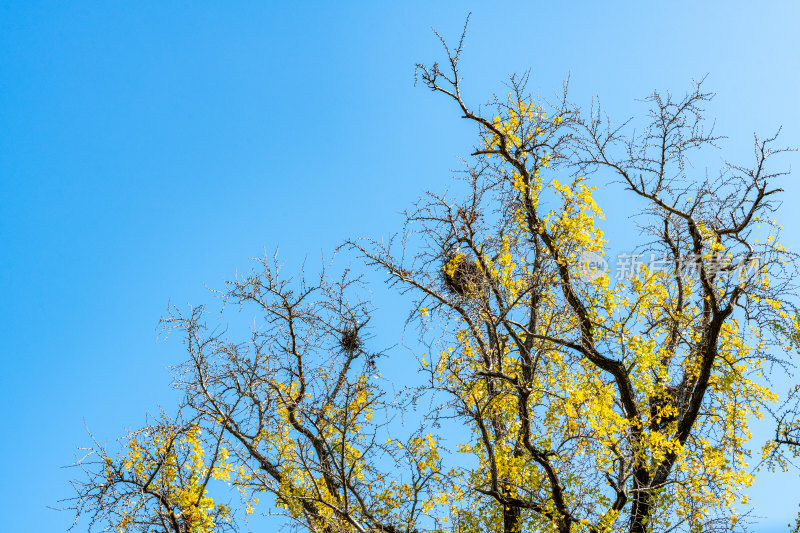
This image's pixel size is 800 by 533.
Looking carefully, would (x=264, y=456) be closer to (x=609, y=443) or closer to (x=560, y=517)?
(x=560, y=517)

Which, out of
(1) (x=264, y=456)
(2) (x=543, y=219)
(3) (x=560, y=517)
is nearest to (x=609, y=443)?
(3) (x=560, y=517)

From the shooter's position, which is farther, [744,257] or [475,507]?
[475,507]

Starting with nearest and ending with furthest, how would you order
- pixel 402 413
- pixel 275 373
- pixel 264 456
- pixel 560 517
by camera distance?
pixel 402 413
pixel 560 517
pixel 275 373
pixel 264 456

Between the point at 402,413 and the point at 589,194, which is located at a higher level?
the point at 589,194

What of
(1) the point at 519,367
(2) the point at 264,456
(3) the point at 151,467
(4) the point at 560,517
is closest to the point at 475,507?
(4) the point at 560,517

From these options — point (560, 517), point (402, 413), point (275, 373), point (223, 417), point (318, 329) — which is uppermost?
→ point (318, 329)

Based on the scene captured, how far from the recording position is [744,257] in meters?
6.74

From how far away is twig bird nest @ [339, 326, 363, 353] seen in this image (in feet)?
23.2

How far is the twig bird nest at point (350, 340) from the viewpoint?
279 inches

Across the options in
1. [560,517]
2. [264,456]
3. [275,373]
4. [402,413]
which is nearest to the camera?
[402,413]

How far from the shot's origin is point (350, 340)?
7340 mm

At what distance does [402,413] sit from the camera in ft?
19.9

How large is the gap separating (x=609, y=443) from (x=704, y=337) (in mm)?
2575

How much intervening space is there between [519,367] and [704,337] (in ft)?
8.74
